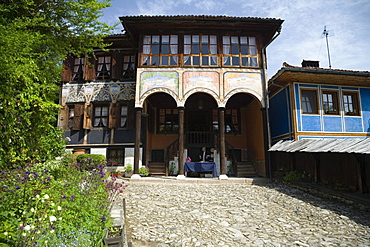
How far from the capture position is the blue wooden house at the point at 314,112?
10.3 metres

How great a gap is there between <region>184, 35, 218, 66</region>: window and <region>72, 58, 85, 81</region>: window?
21.7 feet

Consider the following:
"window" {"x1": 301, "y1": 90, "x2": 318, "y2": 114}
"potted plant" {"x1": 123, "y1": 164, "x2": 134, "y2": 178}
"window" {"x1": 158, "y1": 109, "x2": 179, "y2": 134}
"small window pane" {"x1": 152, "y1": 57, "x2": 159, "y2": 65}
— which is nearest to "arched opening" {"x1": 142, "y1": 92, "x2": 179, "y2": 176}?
"window" {"x1": 158, "y1": 109, "x2": 179, "y2": 134}

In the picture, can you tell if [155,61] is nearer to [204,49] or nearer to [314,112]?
[204,49]

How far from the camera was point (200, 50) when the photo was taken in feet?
41.0

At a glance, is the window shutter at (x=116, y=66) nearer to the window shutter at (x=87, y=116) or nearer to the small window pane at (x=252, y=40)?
the window shutter at (x=87, y=116)

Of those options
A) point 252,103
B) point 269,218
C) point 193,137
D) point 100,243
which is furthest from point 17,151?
point 252,103

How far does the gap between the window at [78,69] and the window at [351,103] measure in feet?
47.6

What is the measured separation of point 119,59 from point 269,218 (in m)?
12.0

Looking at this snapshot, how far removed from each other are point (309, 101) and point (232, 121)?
5.69 metres

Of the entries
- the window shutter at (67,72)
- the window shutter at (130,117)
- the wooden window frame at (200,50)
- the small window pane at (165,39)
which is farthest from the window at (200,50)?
the window shutter at (67,72)

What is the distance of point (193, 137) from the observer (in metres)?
14.8

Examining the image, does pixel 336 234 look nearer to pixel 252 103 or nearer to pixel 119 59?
pixel 252 103

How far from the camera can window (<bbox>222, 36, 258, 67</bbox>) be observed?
12.5m

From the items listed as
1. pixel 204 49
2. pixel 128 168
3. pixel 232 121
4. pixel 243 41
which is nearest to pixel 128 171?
pixel 128 168
